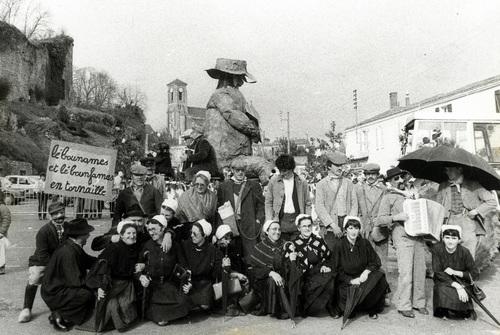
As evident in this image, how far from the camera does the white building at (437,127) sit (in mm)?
9430

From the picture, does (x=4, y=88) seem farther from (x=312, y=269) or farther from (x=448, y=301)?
(x=448, y=301)

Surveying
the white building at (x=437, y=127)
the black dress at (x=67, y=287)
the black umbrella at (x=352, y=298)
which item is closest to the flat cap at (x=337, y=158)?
the black umbrella at (x=352, y=298)

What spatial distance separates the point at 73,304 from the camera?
4508 millimetres

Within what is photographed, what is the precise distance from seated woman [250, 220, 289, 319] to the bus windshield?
20.4 ft

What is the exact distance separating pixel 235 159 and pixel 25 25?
55.6 metres

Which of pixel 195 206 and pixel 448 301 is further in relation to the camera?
pixel 195 206

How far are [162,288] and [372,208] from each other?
9.72ft

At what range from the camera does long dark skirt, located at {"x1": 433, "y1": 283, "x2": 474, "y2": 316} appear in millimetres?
4660

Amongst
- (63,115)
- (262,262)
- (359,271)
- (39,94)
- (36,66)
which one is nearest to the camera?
(359,271)

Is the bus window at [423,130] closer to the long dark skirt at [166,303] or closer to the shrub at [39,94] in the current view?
the long dark skirt at [166,303]

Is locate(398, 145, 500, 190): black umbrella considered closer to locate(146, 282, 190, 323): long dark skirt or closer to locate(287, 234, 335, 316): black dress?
locate(287, 234, 335, 316): black dress

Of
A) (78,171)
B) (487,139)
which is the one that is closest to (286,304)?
(78,171)

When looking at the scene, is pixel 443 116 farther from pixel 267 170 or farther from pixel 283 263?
pixel 283 263

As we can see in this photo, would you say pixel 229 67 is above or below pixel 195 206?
above
